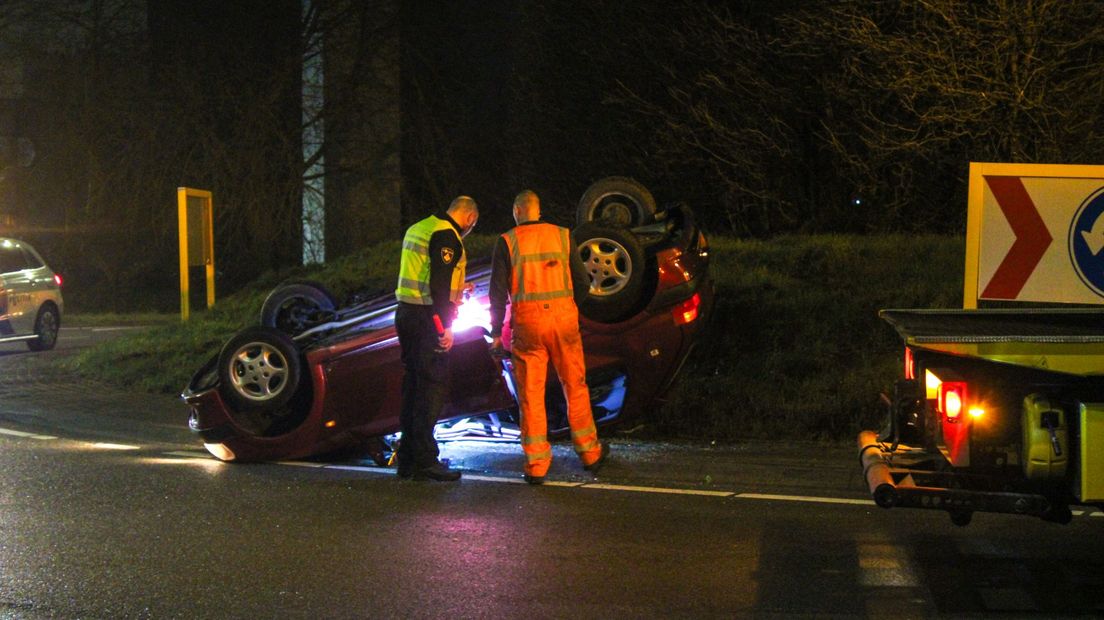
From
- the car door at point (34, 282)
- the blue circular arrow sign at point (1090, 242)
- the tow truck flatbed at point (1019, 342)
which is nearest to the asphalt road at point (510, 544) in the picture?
the tow truck flatbed at point (1019, 342)

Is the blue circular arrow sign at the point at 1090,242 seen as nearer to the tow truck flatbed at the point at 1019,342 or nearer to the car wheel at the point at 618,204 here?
the tow truck flatbed at the point at 1019,342

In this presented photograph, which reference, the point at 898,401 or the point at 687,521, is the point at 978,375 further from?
the point at 687,521

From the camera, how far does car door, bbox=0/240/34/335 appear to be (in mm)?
17234

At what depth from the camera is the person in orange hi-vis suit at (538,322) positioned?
7.94 m

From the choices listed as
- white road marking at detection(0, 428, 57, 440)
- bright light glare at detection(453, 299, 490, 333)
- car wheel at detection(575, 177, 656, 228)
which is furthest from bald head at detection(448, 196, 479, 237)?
white road marking at detection(0, 428, 57, 440)

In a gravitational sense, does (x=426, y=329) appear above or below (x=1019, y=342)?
below

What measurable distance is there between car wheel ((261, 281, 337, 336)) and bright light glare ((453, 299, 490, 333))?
1.84 meters

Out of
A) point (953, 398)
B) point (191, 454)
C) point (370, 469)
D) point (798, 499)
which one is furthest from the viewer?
point (191, 454)

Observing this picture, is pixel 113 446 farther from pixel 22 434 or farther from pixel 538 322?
pixel 538 322

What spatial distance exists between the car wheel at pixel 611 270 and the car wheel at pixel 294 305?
2538 mm

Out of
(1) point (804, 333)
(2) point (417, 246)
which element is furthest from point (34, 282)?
(2) point (417, 246)

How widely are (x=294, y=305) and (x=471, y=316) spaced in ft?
7.17

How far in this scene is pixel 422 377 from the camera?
8.14m

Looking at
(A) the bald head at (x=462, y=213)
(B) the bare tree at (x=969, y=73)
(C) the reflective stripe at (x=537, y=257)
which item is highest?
(B) the bare tree at (x=969, y=73)
